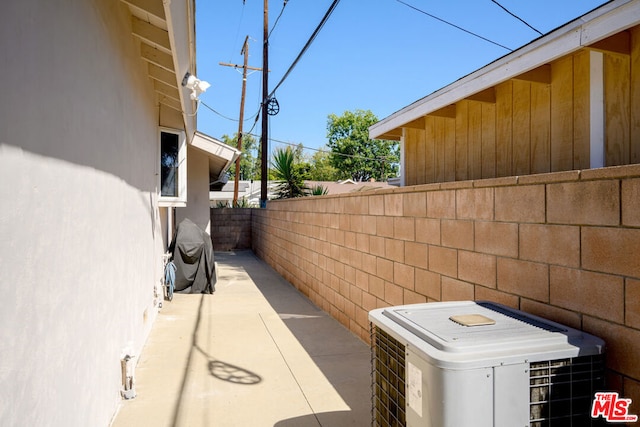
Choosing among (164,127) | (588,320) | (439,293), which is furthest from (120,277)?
(164,127)

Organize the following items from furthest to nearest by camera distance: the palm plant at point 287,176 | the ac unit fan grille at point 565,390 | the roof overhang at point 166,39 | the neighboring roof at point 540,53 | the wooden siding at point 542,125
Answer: the palm plant at point 287,176 < the roof overhang at point 166,39 < the wooden siding at point 542,125 < the neighboring roof at point 540,53 < the ac unit fan grille at point 565,390

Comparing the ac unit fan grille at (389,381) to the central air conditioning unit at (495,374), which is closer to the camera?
the central air conditioning unit at (495,374)

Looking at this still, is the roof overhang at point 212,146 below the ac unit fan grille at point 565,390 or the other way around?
the other way around

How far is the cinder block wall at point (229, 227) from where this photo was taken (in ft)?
43.8

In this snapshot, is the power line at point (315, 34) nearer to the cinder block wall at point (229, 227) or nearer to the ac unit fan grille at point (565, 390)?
the ac unit fan grille at point (565, 390)

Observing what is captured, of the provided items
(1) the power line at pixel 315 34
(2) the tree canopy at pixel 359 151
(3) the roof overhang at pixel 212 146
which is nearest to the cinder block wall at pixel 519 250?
(1) the power line at pixel 315 34

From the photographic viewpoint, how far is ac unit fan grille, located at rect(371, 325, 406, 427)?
1.71 metres

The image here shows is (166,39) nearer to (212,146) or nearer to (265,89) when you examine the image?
(212,146)

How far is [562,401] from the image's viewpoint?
1520 millimetres

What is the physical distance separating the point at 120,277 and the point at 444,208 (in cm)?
243

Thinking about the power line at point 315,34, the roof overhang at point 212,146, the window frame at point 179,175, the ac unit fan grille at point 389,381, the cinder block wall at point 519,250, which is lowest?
the ac unit fan grille at point 389,381

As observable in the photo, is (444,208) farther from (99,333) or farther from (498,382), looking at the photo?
(99,333)

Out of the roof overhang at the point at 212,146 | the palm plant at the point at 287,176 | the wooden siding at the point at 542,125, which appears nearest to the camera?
the wooden siding at the point at 542,125

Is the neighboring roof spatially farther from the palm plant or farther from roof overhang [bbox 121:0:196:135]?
the palm plant
